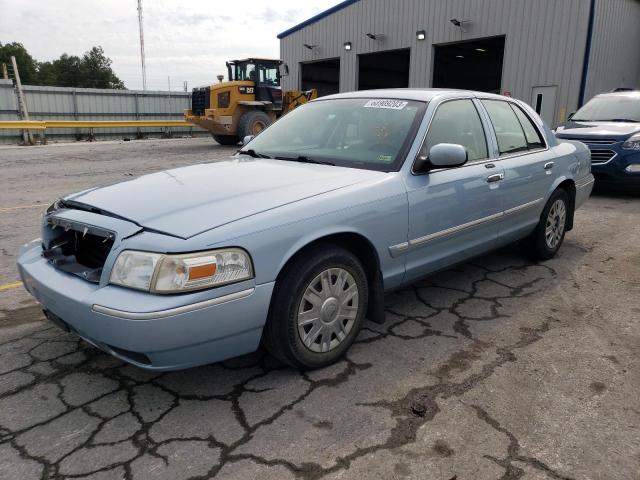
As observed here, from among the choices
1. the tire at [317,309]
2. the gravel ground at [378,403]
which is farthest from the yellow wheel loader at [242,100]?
the tire at [317,309]

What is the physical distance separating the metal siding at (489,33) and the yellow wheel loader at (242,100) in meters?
4.81

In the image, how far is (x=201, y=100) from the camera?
682 inches

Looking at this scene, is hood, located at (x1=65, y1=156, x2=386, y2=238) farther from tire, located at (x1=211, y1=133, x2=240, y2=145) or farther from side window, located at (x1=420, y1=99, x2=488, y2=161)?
tire, located at (x1=211, y1=133, x2=240, y2=145)

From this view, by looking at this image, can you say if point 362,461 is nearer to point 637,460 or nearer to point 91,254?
point 637,460

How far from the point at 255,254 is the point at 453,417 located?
1.23 m

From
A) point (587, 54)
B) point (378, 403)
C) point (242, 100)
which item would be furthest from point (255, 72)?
point (378, 403)

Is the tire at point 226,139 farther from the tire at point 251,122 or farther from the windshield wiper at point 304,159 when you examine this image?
the windshield wiper at point 304,159

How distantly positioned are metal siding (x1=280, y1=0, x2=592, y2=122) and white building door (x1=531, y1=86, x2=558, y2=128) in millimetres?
160

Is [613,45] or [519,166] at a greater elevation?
[613,45]

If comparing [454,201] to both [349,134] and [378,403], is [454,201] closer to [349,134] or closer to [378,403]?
[349,134]

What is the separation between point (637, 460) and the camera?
221 cm

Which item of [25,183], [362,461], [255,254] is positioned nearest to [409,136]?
[255,254]

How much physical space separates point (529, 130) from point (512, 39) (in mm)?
13654

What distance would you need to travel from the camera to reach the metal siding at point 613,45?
15.3 meters
